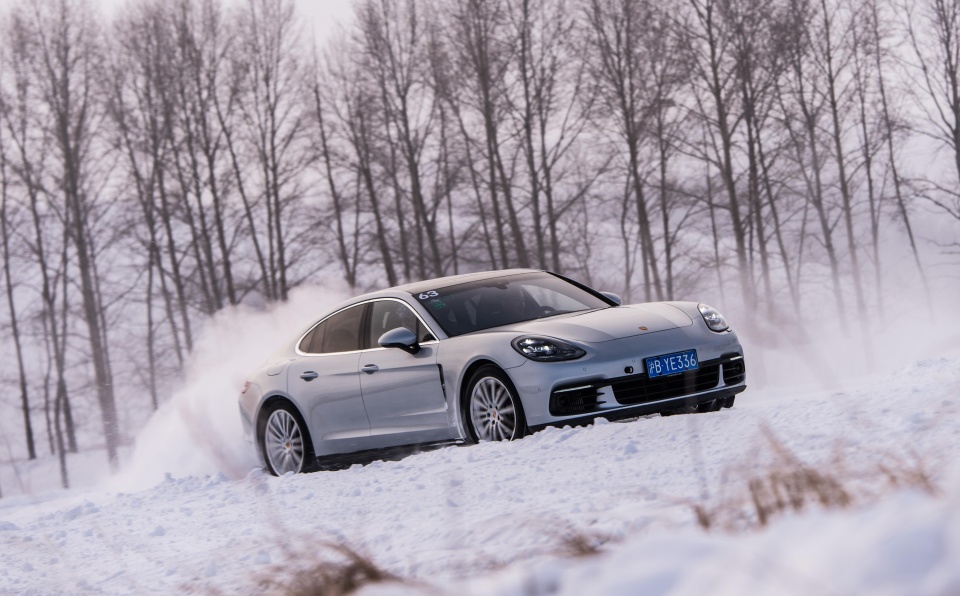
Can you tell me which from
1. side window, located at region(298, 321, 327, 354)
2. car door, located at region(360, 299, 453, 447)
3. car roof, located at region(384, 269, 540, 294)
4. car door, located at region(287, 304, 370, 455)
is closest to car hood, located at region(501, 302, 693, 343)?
car door, located at region(360, 299, 453, 447)

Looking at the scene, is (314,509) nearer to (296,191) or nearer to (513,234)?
(513,234)

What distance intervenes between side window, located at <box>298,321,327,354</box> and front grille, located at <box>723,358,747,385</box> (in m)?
3.51

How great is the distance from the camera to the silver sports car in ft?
25.0

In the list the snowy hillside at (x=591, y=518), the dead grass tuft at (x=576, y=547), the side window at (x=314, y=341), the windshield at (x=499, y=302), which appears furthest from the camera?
the side window at (x=314, y=341)

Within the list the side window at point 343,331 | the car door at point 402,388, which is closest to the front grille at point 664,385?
the car door at point 402,388

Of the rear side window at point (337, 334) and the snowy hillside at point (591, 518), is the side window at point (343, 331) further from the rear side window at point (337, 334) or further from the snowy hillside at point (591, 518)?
the snowy hillside at point (591, 518)

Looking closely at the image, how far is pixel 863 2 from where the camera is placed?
3506 centimetres

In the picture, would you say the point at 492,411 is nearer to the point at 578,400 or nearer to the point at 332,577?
the point at 578,400

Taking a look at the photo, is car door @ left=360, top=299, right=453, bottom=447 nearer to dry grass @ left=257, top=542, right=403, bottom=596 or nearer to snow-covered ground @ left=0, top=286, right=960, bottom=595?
snow-covered ground @ left=0, top=286, right=960, bottom=595

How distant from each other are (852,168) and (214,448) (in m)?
32.4

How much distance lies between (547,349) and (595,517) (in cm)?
351

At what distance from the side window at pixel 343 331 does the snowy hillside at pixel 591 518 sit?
1.40 metres

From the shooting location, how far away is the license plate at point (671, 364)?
7.67 meters

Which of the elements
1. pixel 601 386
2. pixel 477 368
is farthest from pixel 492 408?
pixel 601 386
